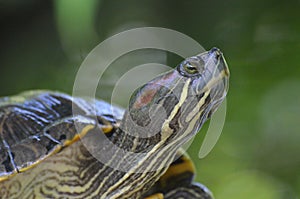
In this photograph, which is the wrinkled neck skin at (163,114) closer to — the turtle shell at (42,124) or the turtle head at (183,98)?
the turtle head at (183,98)

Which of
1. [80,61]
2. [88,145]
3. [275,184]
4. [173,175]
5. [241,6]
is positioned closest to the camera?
[88,145]

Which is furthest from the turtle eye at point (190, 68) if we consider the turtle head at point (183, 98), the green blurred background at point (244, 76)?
the green blurred background at point (244, 76)

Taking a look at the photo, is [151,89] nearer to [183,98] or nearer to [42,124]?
[183,98]

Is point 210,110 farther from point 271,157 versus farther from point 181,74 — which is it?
point 271,157

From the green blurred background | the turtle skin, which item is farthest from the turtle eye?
the green blurred background

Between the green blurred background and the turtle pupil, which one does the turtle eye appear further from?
the green blurred background

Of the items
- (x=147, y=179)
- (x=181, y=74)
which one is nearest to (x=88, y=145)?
(x=147, y=179)
